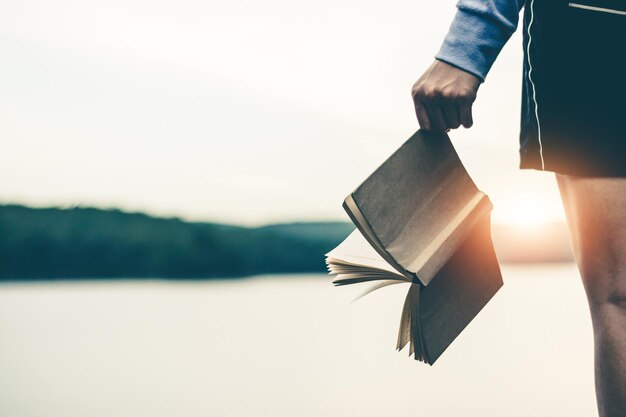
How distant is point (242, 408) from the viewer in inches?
69.1

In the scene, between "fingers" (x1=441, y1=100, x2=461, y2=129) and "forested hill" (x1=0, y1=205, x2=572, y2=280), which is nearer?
"fingers" (x1=441, y1=100, x2=461, y2=129)

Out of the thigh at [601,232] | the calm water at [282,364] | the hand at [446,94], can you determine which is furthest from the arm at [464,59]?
the calm water at [282,364]

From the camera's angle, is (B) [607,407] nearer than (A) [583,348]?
Yes

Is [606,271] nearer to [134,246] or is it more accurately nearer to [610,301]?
[610,301]

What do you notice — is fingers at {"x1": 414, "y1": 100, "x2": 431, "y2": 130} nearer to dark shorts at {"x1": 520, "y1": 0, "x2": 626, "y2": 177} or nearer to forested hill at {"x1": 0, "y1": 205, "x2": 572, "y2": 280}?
dark shorts at {"x1": 520, "y1": 0, "x2": 626, "y2": 177}

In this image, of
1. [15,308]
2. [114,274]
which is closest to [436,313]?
[15,308]

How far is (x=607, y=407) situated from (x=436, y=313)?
0.79 ft

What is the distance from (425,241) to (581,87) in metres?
0.26

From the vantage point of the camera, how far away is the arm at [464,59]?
2.72 ft

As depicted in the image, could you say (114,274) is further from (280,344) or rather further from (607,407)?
(607,407)

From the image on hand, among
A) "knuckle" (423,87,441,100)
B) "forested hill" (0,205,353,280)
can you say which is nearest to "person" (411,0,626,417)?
"knuckle" (423,87,441,100)

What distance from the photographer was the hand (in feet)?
2.71

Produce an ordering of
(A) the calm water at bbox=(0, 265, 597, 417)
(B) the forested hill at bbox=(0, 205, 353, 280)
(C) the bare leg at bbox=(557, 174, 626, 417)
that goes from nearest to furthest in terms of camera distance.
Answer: (C) the bare leg at bbox=(557, 174, 626, 417), (A) the calm water at bbox=(0, 265, 597, 417), (B) the forested hill at bbox=(0, 205, 353, 280)

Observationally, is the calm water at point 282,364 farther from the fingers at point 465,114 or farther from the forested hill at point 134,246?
the forested hill at point 134,246
